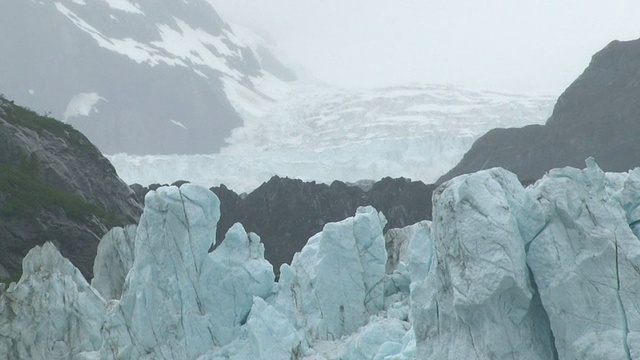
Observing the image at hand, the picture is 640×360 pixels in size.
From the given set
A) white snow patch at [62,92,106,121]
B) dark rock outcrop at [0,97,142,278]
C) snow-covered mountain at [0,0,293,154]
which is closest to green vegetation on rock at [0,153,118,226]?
dark rock outcrop at [0,97,142,278]

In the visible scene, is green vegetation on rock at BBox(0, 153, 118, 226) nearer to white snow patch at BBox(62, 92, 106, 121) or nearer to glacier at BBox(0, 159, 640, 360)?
glacier at BBox(0, 159, 640, 360)

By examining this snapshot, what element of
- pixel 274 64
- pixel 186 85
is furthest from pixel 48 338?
pixel 274 64

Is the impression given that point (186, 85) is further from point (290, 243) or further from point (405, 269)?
point (405, 269)

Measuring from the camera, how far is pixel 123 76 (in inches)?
4857

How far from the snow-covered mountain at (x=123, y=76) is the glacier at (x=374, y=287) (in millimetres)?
80149

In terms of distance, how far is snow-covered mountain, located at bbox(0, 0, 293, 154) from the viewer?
376ft

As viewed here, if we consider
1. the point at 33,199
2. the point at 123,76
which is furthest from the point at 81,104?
the point at 33,199

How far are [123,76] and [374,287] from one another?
9976 cm

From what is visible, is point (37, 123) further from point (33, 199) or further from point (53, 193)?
point (33, 199)

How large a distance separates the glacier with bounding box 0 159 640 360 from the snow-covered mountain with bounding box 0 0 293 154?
80149 mm

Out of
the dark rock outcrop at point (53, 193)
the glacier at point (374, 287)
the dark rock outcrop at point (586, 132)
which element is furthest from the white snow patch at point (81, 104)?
the glacier at point (374, 287)

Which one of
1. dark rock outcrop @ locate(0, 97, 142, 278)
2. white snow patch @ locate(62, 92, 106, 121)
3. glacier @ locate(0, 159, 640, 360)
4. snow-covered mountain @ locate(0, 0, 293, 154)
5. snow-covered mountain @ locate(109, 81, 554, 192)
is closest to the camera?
glacier @ locate(0, 159, 640, 360)

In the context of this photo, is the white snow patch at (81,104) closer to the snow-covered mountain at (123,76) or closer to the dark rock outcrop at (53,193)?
the snow-covered mountain at (123,76)

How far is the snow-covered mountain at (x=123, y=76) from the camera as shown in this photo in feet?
376
